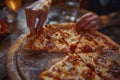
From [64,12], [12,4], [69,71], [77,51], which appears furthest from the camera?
[64,12]

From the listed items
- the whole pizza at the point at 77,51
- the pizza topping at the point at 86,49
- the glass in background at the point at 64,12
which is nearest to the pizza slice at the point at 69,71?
the whole pizza at the point at 77,51

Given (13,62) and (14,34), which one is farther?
(14,34)

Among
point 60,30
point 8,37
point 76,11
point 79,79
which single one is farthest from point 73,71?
point 76,11

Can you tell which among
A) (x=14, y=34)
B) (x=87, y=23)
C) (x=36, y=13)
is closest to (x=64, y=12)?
(x=87, y=23)

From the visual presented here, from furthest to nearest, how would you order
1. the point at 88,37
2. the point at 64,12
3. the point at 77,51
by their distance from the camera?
1. the point at 64,12
2. the point at 88,37
3. the point at 77,51

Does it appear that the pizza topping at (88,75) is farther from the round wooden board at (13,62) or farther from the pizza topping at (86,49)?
the round wooden board at (13,62)

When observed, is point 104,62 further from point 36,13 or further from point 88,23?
point 36,13

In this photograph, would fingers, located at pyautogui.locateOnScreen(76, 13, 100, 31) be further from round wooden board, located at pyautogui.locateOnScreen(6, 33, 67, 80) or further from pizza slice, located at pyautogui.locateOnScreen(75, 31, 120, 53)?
round wooden board, located at pyautogui.locateOnScreen(6, 33, 67, 80)

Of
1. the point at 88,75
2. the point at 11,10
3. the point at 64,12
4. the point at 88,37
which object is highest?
the point at 11,10

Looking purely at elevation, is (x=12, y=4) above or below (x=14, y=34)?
above
